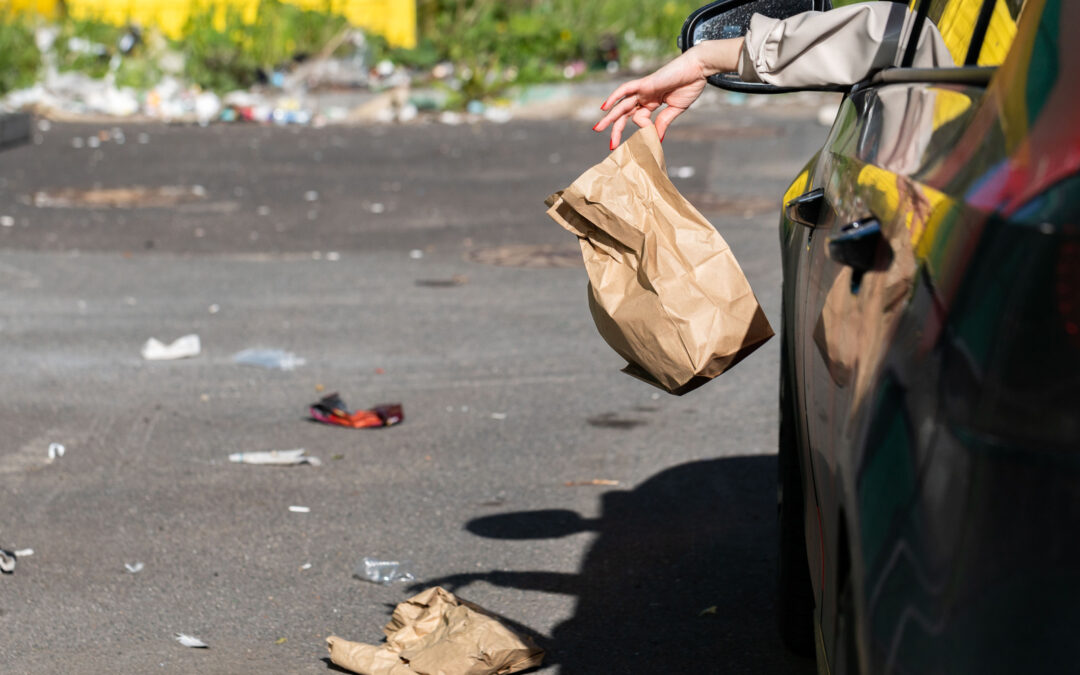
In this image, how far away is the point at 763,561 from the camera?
4340 millimetres

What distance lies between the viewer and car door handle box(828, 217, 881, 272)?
1.71 metres

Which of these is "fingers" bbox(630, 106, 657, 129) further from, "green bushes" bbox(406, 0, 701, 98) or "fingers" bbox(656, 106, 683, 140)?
"green bushes" bbox(406, 0, 701, 98)

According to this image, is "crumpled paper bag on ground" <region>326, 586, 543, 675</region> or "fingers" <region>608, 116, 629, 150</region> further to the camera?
"crumpled paper bag on ground" <region>326, 586, 543, 675</region>

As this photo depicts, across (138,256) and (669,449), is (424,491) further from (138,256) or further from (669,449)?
(138,256)

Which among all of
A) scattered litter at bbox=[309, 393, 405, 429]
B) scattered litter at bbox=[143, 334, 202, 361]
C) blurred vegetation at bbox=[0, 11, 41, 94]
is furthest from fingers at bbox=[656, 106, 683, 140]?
blurred vegetation at bbox=[0, 11, 41, 94]

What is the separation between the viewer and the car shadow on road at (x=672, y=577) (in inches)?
143

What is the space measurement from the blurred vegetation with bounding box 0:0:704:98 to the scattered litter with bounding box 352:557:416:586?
15.7 m

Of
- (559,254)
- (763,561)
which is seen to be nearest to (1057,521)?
(763,561)

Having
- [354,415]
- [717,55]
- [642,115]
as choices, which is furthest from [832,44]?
[354,415]

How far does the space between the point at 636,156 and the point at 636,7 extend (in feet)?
69.6

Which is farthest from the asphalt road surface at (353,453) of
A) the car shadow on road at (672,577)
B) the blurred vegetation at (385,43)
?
the blurred vegetation at (385,43)

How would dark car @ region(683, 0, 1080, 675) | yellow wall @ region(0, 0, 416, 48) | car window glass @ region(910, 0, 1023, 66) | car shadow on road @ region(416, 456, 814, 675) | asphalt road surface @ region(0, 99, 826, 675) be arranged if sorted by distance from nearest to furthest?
dark car @ region(683, 0, 1080, 675) < car window glass @ region(910, 0, 1023, 66) < car shadow on road @ region(416, 456, 814, 675) < asphalt road surface @ region(0, 99, 826, 675) < yellow wall @ region(0, 0, 416, 48)

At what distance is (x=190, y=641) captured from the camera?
12.3 feet

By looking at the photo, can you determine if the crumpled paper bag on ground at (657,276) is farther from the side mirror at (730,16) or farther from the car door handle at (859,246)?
the car door handle at (859,246)
